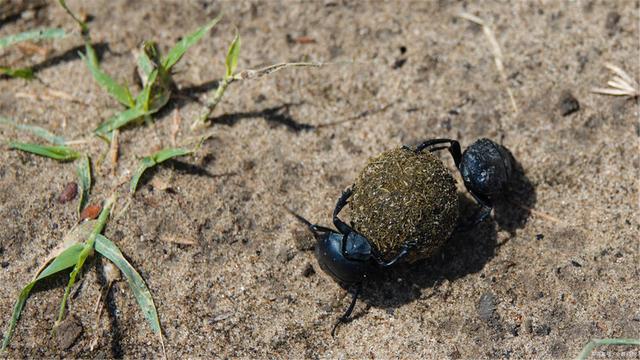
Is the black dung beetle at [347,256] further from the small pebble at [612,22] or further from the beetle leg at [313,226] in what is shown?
the small pebble at [612,22]

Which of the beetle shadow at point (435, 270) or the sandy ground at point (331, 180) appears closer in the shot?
the sandy ground at point (331, 180)

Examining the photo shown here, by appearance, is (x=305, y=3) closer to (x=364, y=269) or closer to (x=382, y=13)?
(x=382, y=13)

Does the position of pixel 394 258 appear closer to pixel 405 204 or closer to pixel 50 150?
pixel 405 204

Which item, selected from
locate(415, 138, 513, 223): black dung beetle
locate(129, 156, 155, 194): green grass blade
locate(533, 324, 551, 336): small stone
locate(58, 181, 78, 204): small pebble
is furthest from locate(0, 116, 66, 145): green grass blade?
locate(533, 324, 551, 336): small stone

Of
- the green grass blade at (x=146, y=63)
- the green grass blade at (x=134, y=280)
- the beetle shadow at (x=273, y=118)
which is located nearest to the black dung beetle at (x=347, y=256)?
the beetle shadow at (x=273, y=118)

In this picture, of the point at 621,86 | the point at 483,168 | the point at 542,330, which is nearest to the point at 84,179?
the point at 483,168

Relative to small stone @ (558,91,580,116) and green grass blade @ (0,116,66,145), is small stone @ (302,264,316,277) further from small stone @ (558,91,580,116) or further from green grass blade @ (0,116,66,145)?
small stone @ (558,91,580,116)

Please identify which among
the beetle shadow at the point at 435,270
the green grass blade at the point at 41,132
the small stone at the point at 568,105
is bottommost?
the beetle shadow at the point at 435,270
